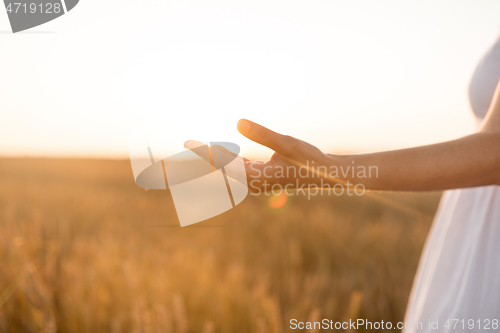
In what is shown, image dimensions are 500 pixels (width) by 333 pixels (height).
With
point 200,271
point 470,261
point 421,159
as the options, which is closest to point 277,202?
point 200,271

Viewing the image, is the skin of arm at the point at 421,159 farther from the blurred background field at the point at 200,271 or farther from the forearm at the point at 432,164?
the blurred background field at the point at 200,271

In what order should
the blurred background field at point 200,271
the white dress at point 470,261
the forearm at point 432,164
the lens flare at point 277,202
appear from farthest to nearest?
1. the lens flare at point 277,202
2. the blurred background field at point 200,271
3. the white dress at point 470,261
4. the forearm at point 432,164

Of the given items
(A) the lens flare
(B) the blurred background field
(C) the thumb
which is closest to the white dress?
(B) the blurred background field

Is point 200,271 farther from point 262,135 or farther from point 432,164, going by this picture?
point 432,164

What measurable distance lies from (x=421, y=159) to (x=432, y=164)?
3 cm

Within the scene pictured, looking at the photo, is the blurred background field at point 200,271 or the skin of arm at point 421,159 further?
the blurred background field at point 200,271

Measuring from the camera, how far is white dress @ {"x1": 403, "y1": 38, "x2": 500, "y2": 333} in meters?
1.04

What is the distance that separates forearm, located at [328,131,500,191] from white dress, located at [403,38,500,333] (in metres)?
0.44

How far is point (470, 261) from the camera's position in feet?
3.65

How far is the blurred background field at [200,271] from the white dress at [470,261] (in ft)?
1.20

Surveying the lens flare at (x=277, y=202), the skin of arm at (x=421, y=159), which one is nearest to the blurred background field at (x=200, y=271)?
the lens flare at (x=277, y=202)

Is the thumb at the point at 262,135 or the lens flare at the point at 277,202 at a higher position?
the thumb at the point at 262,135

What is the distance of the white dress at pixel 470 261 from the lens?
1.04 metres

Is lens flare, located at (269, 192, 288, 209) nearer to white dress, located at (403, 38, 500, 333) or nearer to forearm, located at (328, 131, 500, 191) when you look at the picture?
white dress, located at (403, 38, 500, 333)
